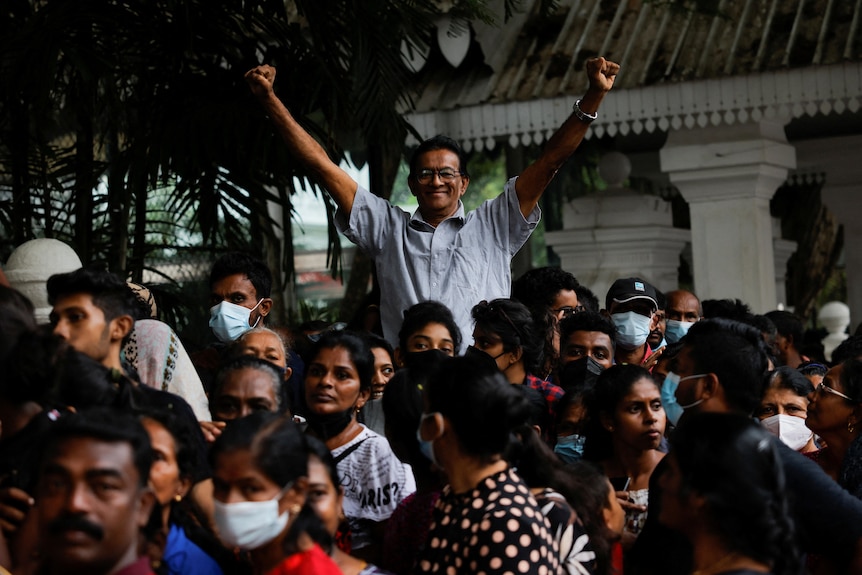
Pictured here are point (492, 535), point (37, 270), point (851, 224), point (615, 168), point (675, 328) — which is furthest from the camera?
point (851, 224)

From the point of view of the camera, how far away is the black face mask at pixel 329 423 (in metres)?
4.55

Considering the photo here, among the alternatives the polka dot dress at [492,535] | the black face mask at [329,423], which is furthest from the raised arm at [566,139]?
the polka dot dress at [492,535]

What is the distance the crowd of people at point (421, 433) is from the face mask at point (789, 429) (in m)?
0.04

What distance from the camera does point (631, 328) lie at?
6305 millimetres

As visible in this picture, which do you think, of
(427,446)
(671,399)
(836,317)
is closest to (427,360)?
(427,446)

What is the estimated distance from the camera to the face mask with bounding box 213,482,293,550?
10.3 feet

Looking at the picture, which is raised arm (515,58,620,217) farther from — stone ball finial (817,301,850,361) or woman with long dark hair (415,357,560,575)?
stone ball finial (817,301,850,361)

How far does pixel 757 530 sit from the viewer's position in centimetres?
292

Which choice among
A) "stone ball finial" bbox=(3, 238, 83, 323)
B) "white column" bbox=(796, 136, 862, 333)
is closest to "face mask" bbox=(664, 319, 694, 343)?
"stone ball finial" bbox=(3, 238, 83, 323)

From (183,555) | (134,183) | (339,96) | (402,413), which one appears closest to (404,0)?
(339,96)

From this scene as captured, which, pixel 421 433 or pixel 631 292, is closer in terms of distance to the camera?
pixel 421 433

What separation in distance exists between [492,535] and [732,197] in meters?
7.29

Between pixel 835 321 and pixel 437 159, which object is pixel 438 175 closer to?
pixel 437 159

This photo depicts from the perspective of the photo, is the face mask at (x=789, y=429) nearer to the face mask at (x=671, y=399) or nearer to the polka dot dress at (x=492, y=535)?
the face mask at (x=671, y=399)
